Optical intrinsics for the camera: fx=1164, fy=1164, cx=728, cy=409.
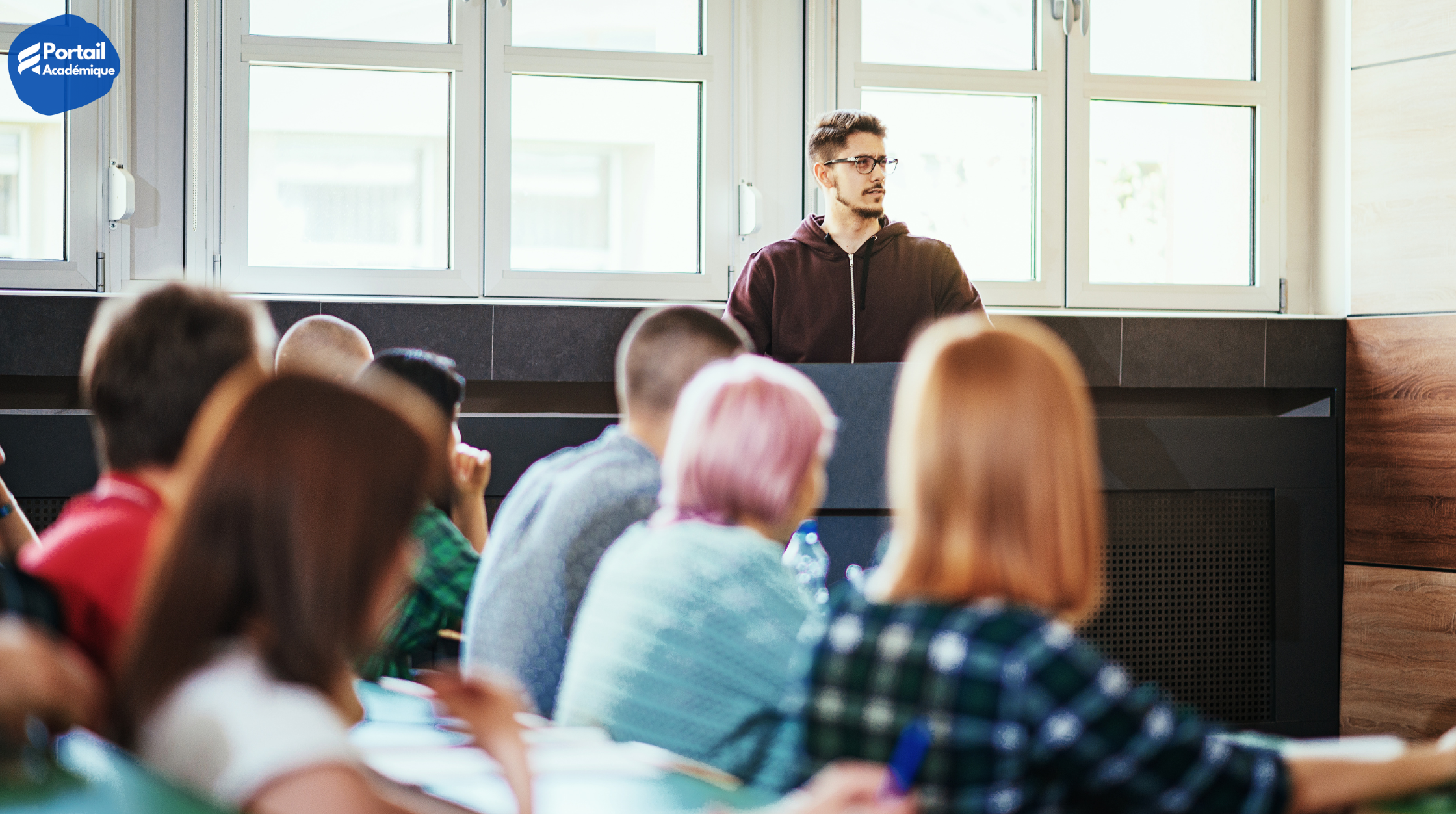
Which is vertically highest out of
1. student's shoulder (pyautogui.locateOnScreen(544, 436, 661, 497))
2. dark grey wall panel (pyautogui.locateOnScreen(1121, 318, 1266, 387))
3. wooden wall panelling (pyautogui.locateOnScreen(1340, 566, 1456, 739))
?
dark grey wall panel (pyautogui.locateOnScreen(1121, 318, 1266, 387))

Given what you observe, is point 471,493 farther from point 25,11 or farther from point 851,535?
point 25,11

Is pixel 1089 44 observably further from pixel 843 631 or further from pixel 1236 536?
pixel 843 631

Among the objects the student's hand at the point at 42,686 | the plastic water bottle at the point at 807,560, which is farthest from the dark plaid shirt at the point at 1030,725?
the plastic water bottle at the point at 807,560

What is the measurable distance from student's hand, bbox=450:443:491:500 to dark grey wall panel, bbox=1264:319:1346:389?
2742 mm

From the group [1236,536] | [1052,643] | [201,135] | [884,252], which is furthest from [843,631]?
[201,135]

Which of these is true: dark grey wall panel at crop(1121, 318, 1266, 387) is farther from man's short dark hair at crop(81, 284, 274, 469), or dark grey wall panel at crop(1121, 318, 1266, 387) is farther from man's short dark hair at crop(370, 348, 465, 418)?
man's short dark hair at crop(81, 284, 274, 469)

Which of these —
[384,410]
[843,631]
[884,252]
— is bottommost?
[843,631]

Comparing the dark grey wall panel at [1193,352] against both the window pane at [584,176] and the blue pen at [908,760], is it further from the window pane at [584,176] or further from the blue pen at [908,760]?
the blue pen at [908,760]

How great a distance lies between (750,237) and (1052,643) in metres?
2.98

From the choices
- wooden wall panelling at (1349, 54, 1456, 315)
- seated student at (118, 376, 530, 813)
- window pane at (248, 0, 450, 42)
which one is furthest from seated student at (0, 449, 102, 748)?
wooden wall panelling at (1349, 54, 1456, 315)

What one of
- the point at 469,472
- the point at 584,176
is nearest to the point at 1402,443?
the point at 584,176

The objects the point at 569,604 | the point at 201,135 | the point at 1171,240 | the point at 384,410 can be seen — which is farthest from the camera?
the point at 1171,240

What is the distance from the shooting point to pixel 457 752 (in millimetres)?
1149

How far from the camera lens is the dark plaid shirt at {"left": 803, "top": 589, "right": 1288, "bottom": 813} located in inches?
35.7
